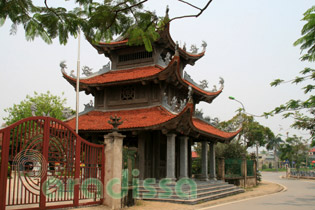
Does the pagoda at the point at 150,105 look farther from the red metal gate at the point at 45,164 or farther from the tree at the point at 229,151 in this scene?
the tree at the point at 229,151

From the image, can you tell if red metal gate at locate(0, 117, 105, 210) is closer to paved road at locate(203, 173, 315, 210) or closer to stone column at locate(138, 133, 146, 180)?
stone column at locate(138, 133, 146, 180)

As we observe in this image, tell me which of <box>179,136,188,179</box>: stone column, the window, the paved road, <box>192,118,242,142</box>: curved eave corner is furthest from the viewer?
the window

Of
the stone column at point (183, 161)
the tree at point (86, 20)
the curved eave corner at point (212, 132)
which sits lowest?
the stone column at point (183, 161)

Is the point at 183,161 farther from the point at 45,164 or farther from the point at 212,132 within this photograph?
the point at 45,164

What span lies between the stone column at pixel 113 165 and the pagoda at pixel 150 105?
4.03m

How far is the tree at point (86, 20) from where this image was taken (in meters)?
5.18

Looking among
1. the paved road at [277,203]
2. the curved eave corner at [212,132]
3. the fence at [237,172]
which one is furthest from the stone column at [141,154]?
the fence at [237,172]

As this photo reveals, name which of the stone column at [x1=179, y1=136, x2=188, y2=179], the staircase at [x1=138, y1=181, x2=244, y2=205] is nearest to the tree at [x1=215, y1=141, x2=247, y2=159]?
the staircase at [x1=138, y1=181, x2=244, y2=205]

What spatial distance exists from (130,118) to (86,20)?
38.1 feet

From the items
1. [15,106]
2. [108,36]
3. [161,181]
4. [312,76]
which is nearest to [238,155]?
[161,181]

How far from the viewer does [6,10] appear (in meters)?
5.03

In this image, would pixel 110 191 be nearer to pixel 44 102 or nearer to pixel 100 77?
pixel 100 77

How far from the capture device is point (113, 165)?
10.9m

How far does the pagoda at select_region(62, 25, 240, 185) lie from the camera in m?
15.7
